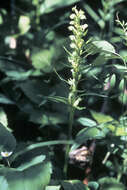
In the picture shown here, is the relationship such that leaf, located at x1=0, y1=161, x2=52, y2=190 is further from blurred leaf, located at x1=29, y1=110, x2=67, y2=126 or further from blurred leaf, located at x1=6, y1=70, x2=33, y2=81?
blurred leaf, located at x1=6, y1=70, x2=33, y2=81

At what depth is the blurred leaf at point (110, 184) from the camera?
4.25ft

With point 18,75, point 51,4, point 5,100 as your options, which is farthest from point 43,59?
point 51,4

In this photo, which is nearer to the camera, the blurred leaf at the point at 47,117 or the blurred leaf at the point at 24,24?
the blurred leaf at the point at 47,117

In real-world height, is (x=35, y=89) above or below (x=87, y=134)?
above

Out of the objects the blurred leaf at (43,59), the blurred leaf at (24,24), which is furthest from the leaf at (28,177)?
the blurred leaf at (24,24)

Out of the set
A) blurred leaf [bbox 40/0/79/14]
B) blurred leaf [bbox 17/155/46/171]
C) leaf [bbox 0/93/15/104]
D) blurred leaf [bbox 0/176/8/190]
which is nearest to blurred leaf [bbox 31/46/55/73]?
leaf [bbox 0/93/15/104]

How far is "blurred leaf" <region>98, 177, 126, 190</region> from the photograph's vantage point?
1.30 m

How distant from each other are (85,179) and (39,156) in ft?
1.61

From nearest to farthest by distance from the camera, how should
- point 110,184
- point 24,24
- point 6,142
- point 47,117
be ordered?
point 6,142 → point 110,184 → point 47,117 → point 24,24

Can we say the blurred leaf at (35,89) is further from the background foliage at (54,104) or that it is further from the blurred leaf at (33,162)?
the blurred leaf at (33,162)

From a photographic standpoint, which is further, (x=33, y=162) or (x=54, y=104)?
(x=54, y=104)

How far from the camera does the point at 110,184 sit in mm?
1328

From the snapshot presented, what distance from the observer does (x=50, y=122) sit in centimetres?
161

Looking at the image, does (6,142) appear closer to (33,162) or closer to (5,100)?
(33,162)
